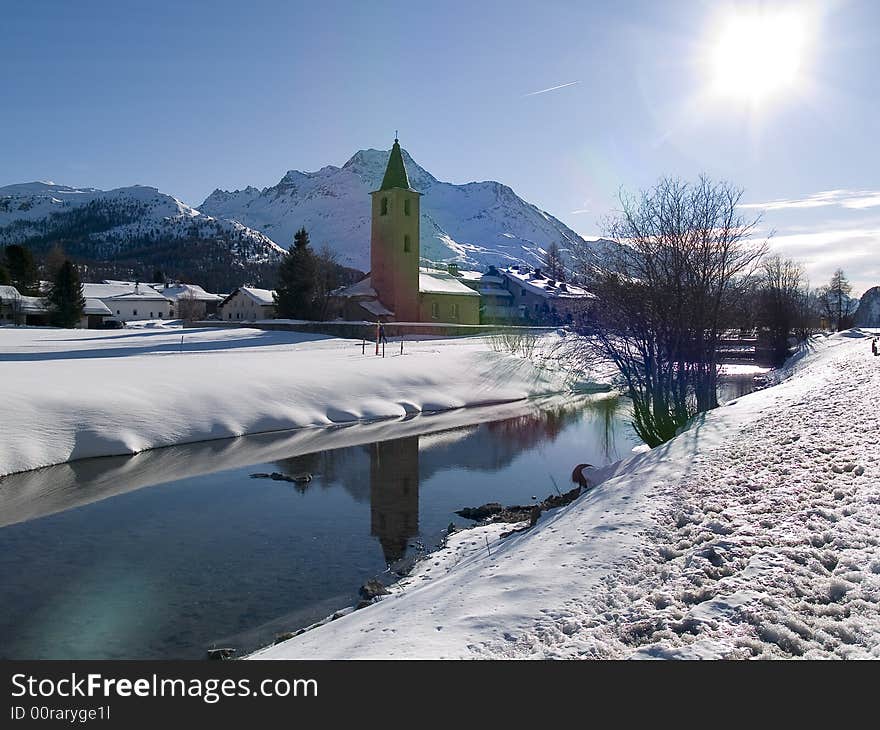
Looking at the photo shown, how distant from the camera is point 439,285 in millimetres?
67438

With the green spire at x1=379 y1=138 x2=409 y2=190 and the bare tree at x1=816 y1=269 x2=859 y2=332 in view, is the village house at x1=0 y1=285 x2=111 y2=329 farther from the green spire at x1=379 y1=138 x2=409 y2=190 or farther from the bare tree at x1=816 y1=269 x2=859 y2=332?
the bare tree at x1=816 y1=269 x2=859 y2=332

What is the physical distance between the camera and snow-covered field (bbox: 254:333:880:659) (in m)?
4.69

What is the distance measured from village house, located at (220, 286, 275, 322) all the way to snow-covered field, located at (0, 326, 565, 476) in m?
24.7

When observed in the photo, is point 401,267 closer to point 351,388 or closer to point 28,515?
point 351,388

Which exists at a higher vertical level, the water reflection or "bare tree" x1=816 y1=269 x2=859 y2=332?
"bare tree" x1=816 y1=269 x2=859 y2=332

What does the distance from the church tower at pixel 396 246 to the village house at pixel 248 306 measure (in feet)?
38.2

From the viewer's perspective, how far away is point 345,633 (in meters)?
6.05

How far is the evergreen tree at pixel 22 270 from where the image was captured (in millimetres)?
79000

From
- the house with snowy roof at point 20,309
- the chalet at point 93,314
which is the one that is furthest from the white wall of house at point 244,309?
the house with snowy roof at point 20,309

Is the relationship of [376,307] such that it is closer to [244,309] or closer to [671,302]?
[244,309]

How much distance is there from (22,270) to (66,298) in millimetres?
20702

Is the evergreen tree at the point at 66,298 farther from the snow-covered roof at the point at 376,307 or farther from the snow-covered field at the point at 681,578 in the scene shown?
the snow-covered field at the point at 681,578

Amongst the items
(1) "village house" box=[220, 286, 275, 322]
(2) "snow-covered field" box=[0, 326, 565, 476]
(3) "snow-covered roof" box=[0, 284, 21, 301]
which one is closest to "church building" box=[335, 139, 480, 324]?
(1) "village house" box=[220, 286, 275, 322]

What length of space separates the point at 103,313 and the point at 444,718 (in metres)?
82.1
